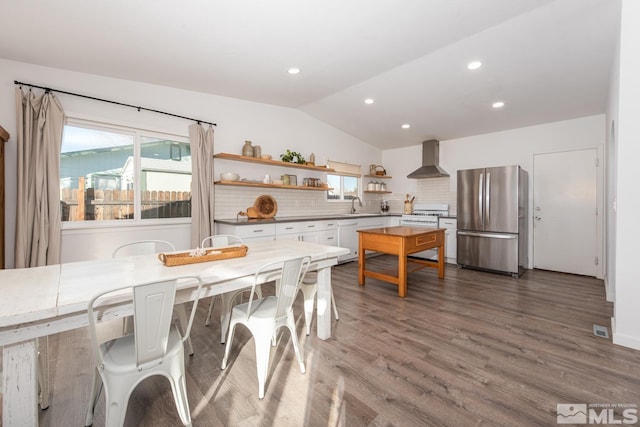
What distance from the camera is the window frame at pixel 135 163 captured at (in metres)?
3.20

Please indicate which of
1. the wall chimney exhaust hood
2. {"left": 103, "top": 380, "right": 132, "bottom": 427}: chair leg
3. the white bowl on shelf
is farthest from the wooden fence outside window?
the wall chimney exhaust hood

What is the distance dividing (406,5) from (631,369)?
10.2ft

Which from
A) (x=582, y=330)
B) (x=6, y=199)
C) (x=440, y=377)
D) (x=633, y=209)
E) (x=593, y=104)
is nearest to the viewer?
(x=440, y=377)

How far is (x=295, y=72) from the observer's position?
3.51m

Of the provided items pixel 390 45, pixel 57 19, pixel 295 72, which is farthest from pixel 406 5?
pixel 57 19

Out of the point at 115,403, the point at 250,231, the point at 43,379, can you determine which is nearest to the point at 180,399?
the point at 115,403

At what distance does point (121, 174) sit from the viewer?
3549mm

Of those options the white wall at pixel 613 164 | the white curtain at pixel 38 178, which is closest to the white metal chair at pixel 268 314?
the white curtain at pixel 38 178

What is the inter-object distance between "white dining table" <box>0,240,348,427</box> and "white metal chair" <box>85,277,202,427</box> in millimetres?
90

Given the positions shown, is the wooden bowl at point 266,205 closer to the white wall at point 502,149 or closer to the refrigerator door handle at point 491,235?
the refrigerator door handle at point 491,235

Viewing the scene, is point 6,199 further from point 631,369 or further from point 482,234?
point 482,234

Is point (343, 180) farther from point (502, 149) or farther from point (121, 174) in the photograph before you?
point (121, 174)

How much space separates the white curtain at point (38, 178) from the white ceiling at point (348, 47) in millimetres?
499

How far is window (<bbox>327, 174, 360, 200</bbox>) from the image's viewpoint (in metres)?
6.04
